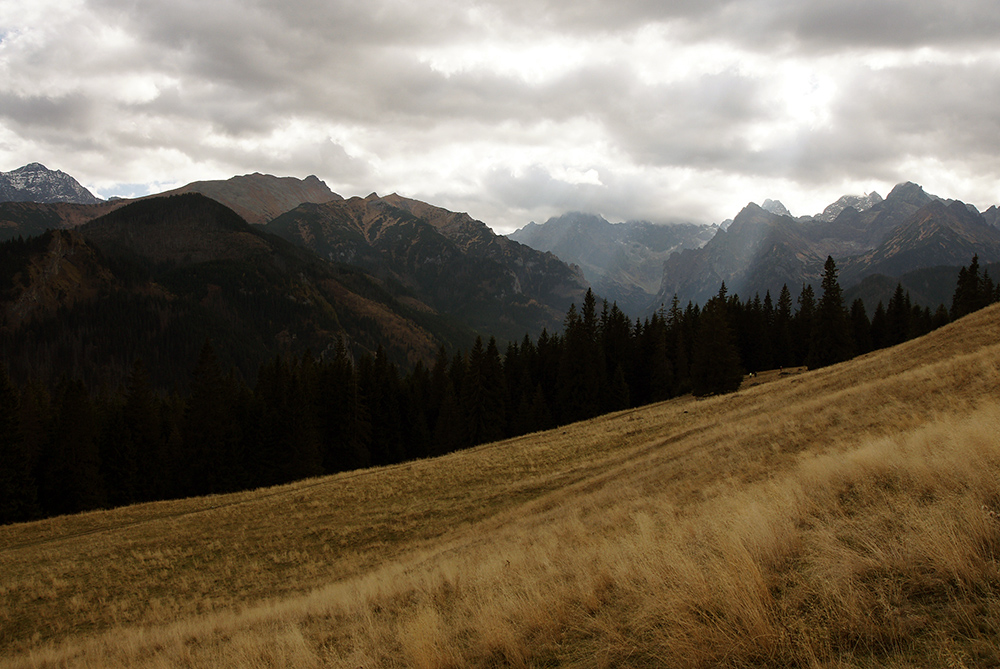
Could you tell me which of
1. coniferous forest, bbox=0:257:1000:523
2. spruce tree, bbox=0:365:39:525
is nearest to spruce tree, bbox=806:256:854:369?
coniferous forest, bbox=0:257:1000:523

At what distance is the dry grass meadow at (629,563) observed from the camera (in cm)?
491

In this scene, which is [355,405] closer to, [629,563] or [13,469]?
[13,469]

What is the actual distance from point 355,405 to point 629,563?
6000 centimetres

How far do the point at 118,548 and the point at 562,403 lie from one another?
186ft

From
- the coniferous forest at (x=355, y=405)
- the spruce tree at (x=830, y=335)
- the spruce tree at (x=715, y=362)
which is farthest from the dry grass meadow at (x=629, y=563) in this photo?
the spruce tree at (x=830, y=335)

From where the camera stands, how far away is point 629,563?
24.9ft

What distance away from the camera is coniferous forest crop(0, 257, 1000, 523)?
50.1m

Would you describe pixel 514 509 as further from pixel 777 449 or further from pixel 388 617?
pixel 388 617

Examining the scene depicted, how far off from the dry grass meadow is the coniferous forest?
29.5 meters

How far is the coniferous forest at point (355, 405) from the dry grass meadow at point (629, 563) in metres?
29.5

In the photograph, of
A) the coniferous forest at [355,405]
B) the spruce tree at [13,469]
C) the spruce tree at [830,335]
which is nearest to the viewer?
the spruce tree at [13,469]

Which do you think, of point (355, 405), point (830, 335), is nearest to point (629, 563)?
point (355, 405)

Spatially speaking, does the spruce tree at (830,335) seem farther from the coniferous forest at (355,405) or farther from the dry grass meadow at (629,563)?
the dry grass meadow at (629,563)

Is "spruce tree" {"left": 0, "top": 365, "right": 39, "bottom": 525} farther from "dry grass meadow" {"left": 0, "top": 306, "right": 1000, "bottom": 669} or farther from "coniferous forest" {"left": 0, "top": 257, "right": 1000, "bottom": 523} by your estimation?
"dry grass meadow" {"left": 0, "top": 306, "right": 1000, "bottom": 669}
